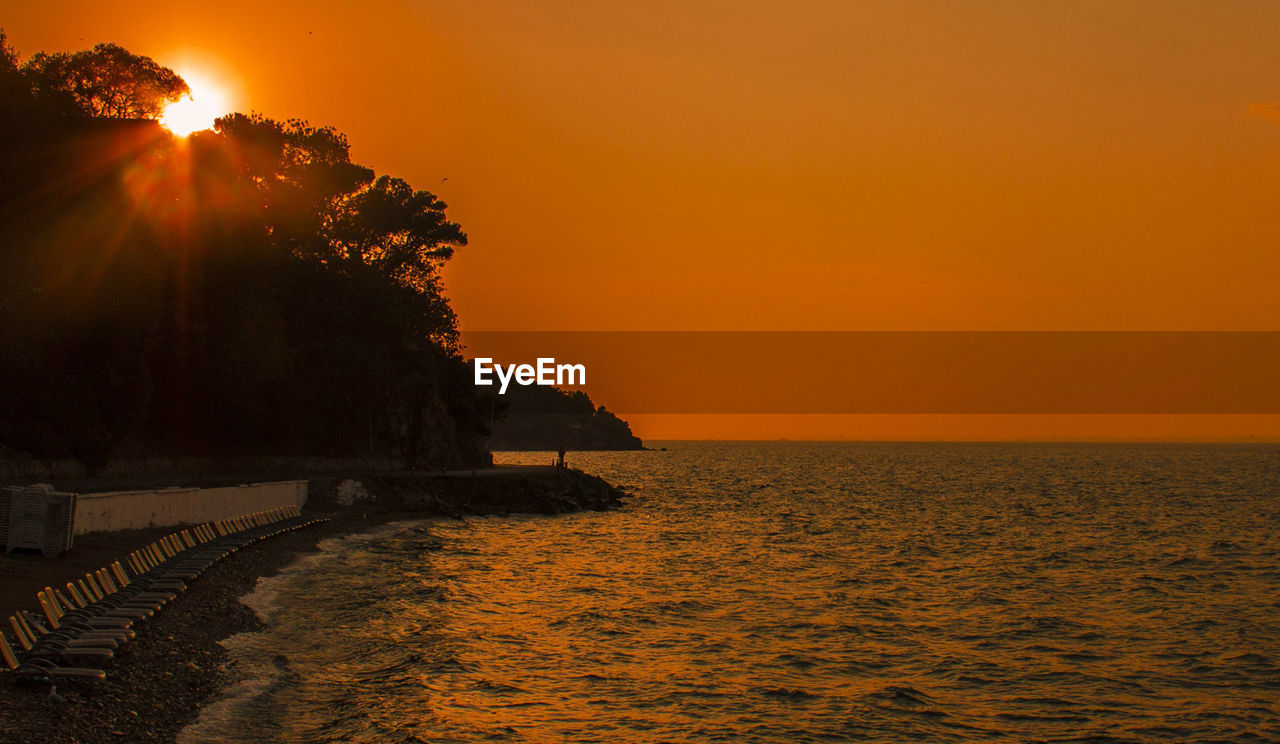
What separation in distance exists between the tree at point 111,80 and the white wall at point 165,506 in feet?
99.8

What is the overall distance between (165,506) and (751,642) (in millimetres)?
22135

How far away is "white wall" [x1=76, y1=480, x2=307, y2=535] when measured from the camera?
30766 mm

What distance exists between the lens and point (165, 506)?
3572 centimetres

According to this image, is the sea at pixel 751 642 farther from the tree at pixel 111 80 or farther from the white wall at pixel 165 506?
the tree at pixel 111 80

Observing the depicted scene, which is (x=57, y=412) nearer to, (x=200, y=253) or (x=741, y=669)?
(x=200, y=253)

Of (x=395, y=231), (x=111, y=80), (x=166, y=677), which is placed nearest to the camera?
(x=166, y=677)

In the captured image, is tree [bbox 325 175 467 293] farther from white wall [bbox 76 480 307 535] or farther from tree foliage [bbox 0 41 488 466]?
white wall [bbox 76 480 307 535]

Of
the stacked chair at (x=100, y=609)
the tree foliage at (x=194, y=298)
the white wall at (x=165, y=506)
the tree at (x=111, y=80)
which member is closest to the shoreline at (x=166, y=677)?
the stacked chair at (x=100, y=609)

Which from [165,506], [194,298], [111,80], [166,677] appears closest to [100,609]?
[166,677]

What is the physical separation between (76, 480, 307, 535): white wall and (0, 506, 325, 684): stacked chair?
1760 millimetres

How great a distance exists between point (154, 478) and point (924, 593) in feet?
122

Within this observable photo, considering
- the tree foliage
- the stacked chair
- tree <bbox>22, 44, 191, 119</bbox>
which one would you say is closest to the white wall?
the stacked chair

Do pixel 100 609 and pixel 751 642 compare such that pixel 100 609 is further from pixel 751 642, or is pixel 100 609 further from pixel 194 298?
pixel 194 298

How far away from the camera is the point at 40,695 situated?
14.3 metres
